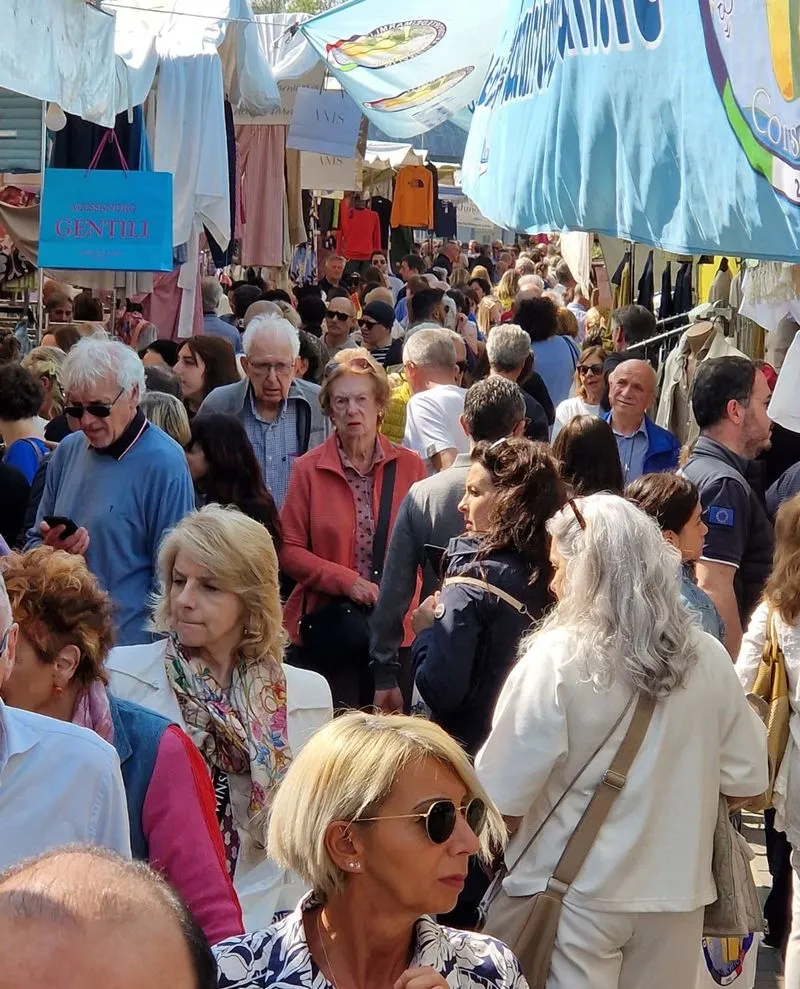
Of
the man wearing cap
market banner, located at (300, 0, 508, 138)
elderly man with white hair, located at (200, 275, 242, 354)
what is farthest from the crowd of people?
the man wearing cap

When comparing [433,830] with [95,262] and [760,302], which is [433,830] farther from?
[95,262]

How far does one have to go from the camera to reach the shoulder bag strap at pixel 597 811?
3480mm

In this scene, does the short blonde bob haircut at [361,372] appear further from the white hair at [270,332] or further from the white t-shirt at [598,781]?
the white t-shirt at [598,781]

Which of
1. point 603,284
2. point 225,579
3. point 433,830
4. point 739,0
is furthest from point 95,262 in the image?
point 603,284

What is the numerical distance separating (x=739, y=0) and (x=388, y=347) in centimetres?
857

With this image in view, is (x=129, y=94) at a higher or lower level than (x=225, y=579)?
higher

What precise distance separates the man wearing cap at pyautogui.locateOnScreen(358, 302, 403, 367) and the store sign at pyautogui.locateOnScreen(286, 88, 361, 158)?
1890 millimetres

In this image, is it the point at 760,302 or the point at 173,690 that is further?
the point at 760,302

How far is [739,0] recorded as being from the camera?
11.4 feet

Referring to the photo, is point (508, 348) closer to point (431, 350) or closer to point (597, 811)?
point (431, 350)

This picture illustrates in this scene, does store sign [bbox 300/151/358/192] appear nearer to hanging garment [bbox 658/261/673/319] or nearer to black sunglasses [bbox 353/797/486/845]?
hanging garment [bbox 658/261/673/319]

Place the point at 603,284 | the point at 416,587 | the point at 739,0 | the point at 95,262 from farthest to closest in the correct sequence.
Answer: the point at 603,284 < the point at 95,262 < the point at 416,587 < the point at 739,0

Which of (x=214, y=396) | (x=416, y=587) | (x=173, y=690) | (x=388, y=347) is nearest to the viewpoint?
(x=173, y=690)

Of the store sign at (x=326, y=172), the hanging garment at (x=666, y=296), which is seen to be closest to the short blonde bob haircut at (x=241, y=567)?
the hanging garment at (x=666, y=296)
